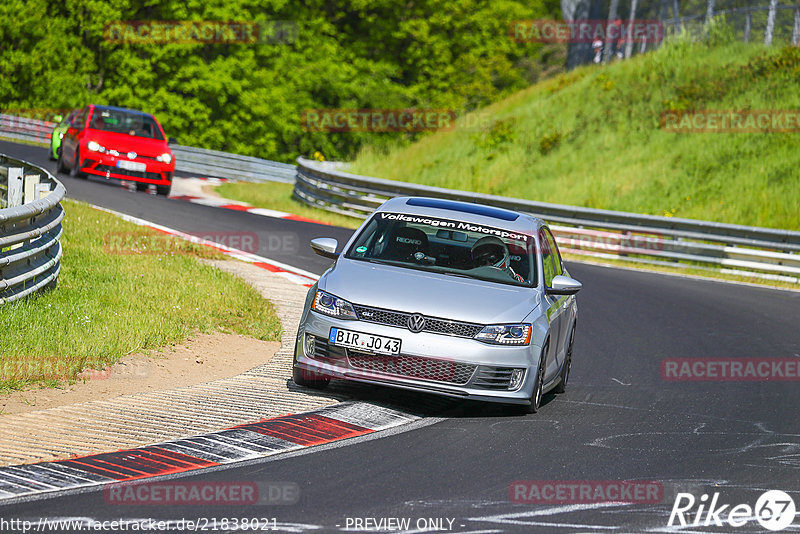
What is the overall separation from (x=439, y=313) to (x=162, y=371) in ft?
8.27

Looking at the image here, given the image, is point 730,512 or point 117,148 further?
point 117,148

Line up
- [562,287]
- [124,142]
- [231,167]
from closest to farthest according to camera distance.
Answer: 1. [562,287]
2. [124,142]
3. [231,167]

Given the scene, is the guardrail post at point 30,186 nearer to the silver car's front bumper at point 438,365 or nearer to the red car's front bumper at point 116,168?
the silver car's front bumper at point 438,365

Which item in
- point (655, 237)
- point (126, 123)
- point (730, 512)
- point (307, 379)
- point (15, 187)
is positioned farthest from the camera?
point (126, 123)

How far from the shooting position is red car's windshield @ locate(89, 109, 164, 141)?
25234 mm

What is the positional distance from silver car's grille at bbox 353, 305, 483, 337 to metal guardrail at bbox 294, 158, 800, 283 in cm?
1462

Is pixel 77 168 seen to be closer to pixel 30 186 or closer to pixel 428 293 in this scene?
pixel 30 186

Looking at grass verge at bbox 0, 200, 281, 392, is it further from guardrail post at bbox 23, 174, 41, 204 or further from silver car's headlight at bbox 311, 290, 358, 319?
silver car's headlight at bbox 311, 290, 358, 319

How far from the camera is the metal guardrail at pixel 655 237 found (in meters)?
21.7

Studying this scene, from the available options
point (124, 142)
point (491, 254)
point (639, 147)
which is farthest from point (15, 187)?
point (639, 147)

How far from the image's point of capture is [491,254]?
9.48 metres

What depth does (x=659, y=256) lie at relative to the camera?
23047mm

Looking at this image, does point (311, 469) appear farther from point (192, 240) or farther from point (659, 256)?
point (659, 256)

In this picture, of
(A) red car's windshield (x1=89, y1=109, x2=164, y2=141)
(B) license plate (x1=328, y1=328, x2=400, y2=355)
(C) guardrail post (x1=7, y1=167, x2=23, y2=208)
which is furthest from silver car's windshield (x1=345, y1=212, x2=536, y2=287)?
(A) red car's windshield (x1=89, y1=109, x2=164, y2=141)
